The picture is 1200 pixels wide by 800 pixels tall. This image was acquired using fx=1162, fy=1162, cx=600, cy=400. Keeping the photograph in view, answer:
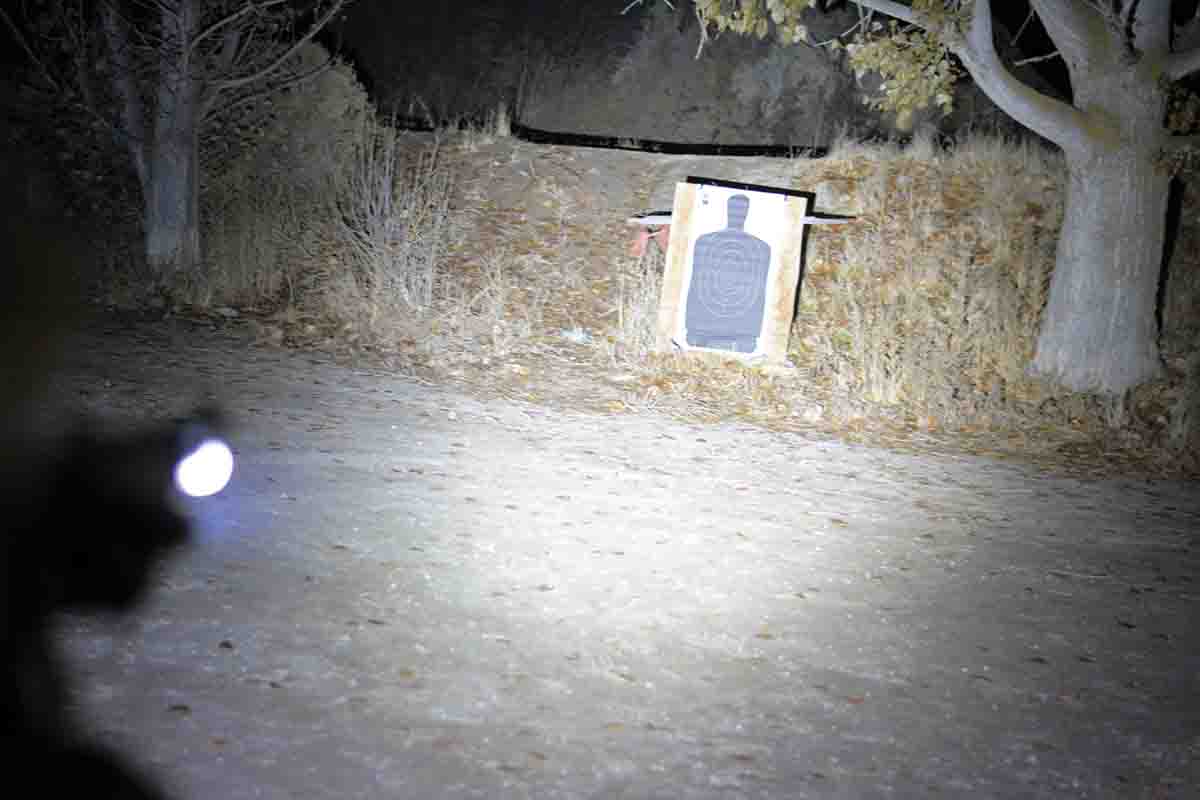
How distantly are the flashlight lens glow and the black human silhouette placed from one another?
4.36m

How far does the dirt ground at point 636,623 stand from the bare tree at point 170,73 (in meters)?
3.51

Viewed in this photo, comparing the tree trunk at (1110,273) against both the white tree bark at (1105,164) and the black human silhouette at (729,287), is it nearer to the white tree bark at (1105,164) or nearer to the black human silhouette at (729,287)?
the white tree bark at (1105,164)

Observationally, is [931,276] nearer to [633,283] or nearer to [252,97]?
[633,283]

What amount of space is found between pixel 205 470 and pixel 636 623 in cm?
281

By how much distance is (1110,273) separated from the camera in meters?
9.41

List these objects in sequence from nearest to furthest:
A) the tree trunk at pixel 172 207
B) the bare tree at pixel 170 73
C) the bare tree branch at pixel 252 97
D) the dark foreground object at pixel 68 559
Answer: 1. the dark foreground object at pixel 68 559
2. the bare tree at pixel 170 73
3. the tree trunk at pixel 172 207
4. the bare tree branch at pixel 252 97

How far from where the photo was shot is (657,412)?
866 centimetres

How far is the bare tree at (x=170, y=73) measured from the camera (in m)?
10.7

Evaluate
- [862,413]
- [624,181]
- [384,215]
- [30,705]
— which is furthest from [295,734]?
[624,181]

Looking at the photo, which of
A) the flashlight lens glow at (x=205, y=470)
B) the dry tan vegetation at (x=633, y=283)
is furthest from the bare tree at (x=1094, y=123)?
the flashlight lens glow at (x=205, y=470)

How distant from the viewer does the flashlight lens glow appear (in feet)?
20.0

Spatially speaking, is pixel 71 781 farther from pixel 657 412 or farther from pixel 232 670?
pixel 657 412

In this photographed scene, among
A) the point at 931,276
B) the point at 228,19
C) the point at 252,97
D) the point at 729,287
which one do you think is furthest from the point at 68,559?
the point at 931,276

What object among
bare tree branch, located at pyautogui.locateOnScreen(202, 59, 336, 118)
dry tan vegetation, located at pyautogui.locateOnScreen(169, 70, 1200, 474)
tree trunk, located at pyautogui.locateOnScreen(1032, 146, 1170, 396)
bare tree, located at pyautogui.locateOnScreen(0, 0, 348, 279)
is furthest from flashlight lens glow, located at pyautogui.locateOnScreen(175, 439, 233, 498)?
tree trunk, located at pyautogui.locateOnScreen(1032, 146, 1170, 396)
